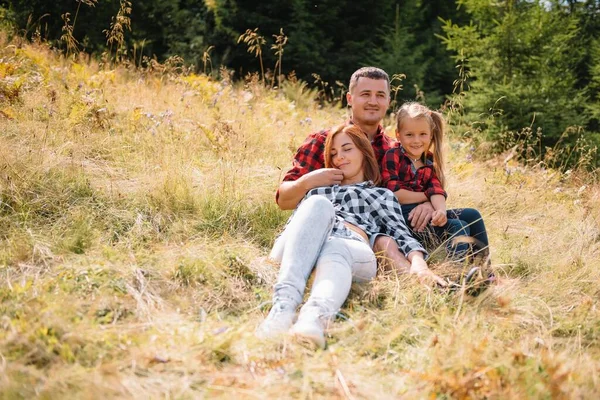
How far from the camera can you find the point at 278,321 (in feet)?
7.77

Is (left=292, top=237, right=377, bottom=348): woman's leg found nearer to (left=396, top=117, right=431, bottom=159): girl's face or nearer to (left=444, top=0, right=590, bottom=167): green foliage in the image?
(left=396, top=117, right=431, bottom=159): girl's face

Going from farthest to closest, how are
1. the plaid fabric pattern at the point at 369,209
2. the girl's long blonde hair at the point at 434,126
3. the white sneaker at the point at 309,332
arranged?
1. the girl's long blonde hair at the point at 434,126
2. the plaid fabric pattern at the point at 369,209
3. the white sneaker at the point at 309,332

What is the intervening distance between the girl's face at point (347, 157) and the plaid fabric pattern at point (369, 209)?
0.09 m

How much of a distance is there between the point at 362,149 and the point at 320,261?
3.10ft

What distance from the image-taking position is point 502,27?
267 inches

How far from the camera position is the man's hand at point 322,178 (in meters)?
3.26

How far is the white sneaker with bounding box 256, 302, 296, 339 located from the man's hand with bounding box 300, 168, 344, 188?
0.99m

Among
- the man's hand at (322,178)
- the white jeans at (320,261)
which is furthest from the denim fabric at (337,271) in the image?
the man's hand at (322,178)

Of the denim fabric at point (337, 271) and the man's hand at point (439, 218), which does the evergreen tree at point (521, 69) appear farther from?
the denim fabric at point (337, 271)

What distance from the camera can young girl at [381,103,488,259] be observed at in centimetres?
334

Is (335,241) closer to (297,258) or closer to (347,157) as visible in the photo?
(297,258)

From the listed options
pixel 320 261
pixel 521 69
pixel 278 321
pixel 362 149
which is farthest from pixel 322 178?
pixel 521 69

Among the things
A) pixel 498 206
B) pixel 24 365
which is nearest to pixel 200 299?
pixel 24 365

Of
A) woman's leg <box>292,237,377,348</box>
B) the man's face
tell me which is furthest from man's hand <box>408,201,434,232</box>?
the man's face
